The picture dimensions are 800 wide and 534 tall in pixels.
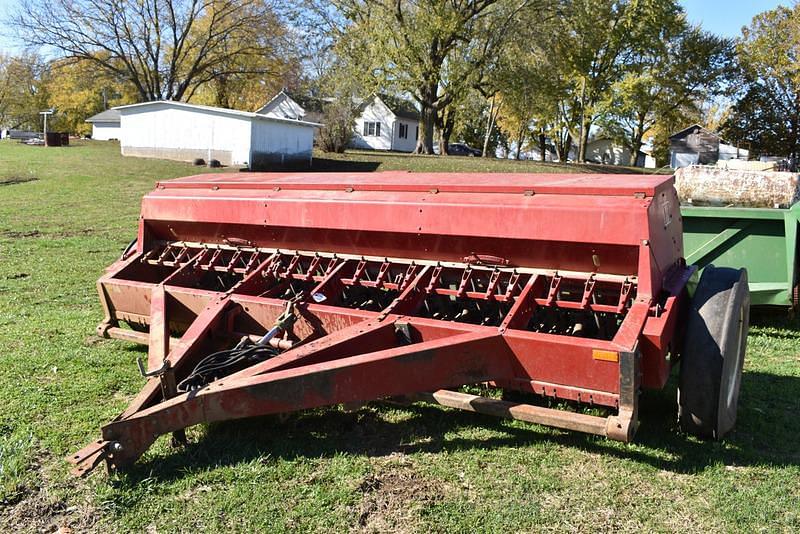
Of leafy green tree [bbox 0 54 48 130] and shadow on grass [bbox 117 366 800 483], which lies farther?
leafy green tree [bbox 0 54 48 130]

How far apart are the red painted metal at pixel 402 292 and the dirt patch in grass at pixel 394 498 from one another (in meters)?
0.41

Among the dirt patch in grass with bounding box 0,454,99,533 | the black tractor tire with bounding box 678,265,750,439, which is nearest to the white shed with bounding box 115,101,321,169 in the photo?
the dirt patch in grass with bounding box 0,454,99,533

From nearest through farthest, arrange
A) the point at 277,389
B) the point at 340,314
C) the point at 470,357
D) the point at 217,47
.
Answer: the point at 277,389 < the point at 470,357 < the point at 340,314 < the point at 217,47

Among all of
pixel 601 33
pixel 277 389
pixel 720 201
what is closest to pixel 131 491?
pixel 277 389

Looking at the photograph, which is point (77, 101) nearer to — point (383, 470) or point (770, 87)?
point (770, 87)

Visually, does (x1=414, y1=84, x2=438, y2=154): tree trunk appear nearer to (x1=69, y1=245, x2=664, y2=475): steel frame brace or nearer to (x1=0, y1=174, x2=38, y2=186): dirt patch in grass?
(x1=0, y1=174, x2=38, y2=186): dirt patch in grass

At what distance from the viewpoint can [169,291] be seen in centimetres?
448

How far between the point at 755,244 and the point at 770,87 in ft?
A: 147

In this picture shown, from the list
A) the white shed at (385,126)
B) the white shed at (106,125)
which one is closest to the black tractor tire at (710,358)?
the white shed at (385,126)

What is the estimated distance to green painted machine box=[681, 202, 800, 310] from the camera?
20.0ft

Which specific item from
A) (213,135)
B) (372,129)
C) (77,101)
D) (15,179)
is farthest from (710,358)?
(77,101)

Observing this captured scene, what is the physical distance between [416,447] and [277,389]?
892 mm

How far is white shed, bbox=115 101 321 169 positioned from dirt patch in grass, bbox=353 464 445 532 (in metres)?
24.2

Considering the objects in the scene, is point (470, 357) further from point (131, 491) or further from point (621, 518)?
point (131, 491)
